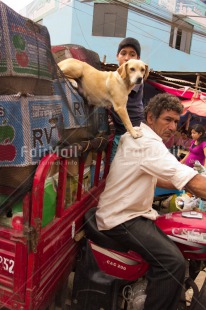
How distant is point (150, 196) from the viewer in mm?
1668

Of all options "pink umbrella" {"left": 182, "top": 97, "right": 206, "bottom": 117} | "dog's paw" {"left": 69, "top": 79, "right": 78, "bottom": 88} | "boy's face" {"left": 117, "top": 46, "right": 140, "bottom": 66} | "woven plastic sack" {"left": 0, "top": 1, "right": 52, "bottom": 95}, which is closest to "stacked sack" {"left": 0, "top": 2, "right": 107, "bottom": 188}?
"woven plastic sack" {"left": 0, "top": 1, "right": 52, "bottom": 95}

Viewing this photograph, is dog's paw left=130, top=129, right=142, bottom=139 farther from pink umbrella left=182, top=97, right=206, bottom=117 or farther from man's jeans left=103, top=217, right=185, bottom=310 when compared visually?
pink umbrella left=182, top=97, right=206, bottom=117

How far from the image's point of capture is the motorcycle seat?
164 centimetres

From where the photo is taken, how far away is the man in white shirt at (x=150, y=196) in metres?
1.46

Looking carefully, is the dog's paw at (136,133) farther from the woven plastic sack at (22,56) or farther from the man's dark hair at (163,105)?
the woven plastic sack at (22,56)

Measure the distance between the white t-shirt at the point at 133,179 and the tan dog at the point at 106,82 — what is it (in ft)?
1.27

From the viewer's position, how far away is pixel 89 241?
1.69 meters

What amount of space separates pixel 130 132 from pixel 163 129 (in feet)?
0.72

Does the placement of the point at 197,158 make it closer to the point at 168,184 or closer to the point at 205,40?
the point at 168,184

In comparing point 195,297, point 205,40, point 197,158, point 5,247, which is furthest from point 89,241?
point 205,40

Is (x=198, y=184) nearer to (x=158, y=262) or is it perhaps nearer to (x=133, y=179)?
(x=133, y=179)

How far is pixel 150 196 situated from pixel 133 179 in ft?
0.59

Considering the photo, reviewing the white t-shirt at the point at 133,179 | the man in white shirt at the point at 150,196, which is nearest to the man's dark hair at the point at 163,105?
the man in white shirt at the point at 150,196

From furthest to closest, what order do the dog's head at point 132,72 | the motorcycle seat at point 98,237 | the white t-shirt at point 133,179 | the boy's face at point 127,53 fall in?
the boy's face at point 127,53 → the dog's head at point 132,72 → the motorcycle seat at point 98,237 → the white t-shirt at point 133,179
